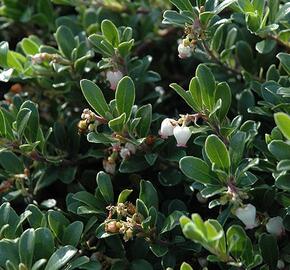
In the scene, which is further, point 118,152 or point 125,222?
point 118,152

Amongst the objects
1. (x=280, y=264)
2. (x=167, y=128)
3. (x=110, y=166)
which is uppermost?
(x=167, y=128)

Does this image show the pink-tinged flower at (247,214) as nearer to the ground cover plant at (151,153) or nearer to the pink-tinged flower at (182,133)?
the ground cover plant at (151,153)

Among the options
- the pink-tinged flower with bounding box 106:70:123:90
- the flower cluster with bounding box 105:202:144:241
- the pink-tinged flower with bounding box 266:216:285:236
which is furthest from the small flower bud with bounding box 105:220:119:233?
the pink-tinged flower with bounding box 106:70:123:90

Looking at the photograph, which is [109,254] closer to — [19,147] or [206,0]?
[19,147]

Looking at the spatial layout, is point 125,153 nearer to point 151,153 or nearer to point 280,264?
point 151,153

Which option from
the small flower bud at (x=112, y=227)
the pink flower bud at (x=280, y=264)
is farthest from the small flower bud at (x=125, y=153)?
the pink flower bud at (x=280, y=264)

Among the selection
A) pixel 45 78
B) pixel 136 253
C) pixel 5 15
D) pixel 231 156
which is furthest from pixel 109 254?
pixel 5 15

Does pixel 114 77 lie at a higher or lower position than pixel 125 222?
higher

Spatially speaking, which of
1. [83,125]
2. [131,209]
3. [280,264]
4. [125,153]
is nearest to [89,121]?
[83,125]

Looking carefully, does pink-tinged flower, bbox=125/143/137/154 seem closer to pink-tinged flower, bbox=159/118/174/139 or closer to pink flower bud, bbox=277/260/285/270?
pink-tinged flower, bbox=159/118/174/139
